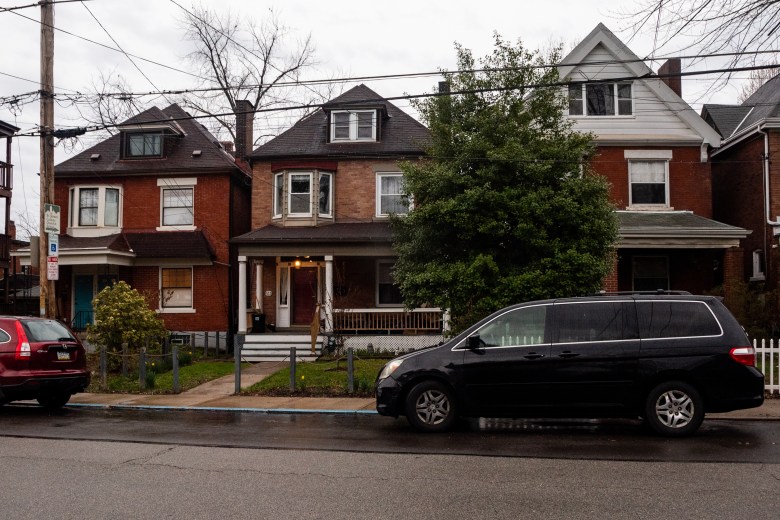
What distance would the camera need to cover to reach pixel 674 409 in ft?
29.3

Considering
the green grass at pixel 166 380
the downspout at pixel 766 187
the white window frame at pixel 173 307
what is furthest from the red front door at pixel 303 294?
the downspout at pixel 766 187

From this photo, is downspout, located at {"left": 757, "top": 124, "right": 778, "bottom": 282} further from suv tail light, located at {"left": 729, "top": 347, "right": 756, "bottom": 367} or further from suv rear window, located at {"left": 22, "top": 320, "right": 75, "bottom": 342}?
suv rear window, located at {"left": 22, "top": 320, "right": 75, "bottom": 342}

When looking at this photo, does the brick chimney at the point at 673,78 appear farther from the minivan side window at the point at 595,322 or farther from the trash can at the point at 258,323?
the minivan side window at the point at 595,322

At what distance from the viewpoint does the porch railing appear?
68.6 ft

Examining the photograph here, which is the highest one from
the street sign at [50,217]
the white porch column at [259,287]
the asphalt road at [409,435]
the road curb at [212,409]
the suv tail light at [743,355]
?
the street sign at [50,217]

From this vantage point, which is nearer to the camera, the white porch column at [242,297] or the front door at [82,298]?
the white porch column at [242,297]

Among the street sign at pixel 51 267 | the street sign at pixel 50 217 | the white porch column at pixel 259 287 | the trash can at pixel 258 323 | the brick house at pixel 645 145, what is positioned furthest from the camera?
the white porch column at pixel 259 287

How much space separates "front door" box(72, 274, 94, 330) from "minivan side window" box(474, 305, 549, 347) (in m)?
18.6

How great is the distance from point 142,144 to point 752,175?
2002 centimetres

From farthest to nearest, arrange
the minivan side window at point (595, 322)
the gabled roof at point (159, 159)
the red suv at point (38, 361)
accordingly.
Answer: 1. the gabled roof at point (159, 159)
2. the red suv at point (38, 361)
3. the minivan side window at point (595, 322)

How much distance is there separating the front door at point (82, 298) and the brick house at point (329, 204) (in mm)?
5667

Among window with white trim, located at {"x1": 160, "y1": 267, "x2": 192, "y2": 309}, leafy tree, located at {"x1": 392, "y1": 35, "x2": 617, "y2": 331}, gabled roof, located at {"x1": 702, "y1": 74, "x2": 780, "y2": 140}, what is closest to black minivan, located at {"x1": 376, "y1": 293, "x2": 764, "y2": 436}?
leafy tree, located at {"x1": 392, "y1": 35, "x2": 617, "y2": 331}

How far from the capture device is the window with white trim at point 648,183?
70.3ft

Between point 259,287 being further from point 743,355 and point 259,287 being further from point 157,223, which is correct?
point 743,355
